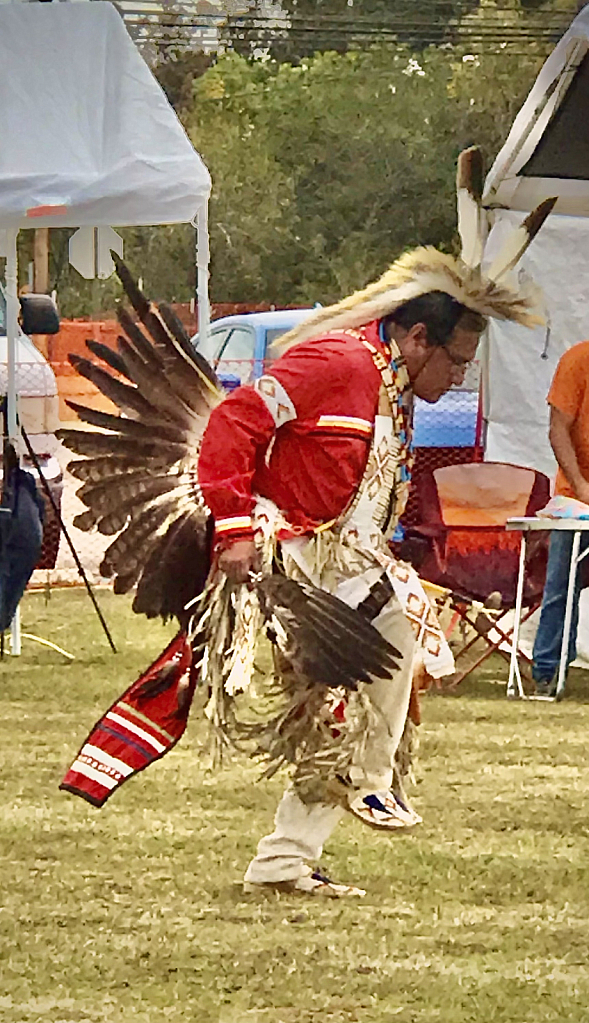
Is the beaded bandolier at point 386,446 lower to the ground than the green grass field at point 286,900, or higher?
higher

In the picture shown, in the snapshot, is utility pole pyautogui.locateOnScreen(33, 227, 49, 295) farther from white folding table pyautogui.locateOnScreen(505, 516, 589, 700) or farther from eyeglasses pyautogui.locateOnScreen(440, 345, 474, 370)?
eyeglasses pyautogui.locateOnScreen(440, 345, 474, 370)

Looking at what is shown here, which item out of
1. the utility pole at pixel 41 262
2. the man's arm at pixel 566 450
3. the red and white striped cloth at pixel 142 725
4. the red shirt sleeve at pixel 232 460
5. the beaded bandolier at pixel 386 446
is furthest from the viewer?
the utility pole at pixel 41 262

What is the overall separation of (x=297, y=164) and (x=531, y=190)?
77.2ft

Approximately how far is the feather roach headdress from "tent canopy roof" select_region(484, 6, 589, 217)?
359 centimetres

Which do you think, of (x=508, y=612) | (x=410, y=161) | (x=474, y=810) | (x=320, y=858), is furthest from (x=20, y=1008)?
(x=410, y=161)

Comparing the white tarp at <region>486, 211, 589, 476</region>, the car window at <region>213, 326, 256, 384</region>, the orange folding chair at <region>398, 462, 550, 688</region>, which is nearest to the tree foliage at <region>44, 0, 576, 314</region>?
the car window at <region>213, 326, 256, 384</region>

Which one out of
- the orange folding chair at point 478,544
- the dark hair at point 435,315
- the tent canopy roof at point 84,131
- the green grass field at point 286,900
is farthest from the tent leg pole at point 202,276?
the dark hair at point 435,315

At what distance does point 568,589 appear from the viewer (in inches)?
296

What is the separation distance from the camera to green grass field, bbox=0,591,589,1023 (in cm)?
384

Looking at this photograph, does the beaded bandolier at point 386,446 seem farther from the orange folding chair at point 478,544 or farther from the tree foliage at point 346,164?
the tree foliage at point 346,164

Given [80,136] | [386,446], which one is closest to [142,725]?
[386,446]

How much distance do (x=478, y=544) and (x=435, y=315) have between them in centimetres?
396

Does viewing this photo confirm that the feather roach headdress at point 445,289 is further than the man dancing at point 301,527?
Yes

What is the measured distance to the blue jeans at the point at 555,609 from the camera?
7551 millimetres
